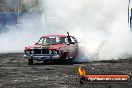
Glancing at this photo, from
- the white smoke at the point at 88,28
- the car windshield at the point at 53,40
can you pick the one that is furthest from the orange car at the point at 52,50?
the white smoke at the point at 88,28

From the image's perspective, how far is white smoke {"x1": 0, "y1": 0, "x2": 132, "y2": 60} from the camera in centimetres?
2278

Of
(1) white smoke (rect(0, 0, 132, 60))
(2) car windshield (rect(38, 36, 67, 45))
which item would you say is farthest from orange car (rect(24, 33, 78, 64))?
(1) white smoke (rect(0, 0, 132, 60))

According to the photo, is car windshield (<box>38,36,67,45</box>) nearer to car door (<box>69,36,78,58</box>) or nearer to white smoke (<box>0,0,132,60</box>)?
car door (<box>69,36,78,58</box>)

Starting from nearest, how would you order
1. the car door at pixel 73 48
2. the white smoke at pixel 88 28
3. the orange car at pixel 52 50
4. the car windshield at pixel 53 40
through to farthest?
1. the orange car at pixel 52 50
2. the car door at pixel 73 48
3. the car windshield at pixel 53 40
4. the white smoke at pixel 88 28

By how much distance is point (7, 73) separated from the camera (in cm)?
1595

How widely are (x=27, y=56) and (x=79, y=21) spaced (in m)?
15.5

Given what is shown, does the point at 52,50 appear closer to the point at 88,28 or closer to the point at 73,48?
the point at 73,48

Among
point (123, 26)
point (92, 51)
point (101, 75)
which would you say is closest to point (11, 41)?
point (123, 26)

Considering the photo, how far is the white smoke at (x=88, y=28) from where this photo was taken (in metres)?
22.8

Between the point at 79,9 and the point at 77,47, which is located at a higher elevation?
the point at 79,9

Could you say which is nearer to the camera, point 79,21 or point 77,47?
point 77,47

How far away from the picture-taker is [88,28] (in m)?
30.6

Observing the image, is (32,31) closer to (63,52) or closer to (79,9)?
(79,9)

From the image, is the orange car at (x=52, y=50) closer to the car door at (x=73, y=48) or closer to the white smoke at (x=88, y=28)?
the car door at (x=73, y=48)
